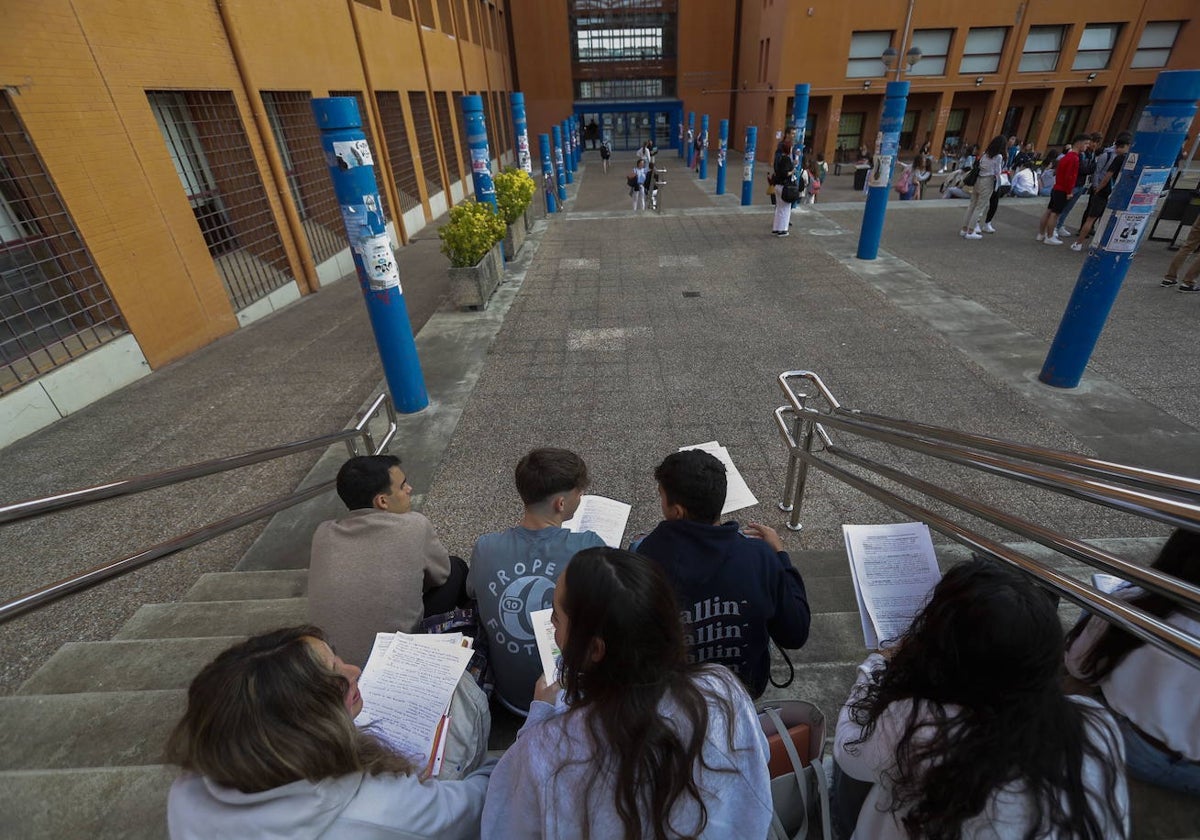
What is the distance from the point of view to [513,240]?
1072 centimetres

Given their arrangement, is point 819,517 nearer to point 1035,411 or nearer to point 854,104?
point 1035,411

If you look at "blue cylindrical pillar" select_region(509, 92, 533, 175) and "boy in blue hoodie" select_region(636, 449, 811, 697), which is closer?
"boy in blue hoodie" select_region(636, 449, 811, 697)

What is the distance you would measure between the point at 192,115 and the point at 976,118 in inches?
1067

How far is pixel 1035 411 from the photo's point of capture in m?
4.99

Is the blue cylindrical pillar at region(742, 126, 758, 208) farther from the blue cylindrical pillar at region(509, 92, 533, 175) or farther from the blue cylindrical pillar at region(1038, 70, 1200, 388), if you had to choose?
the blue cylindrical pillar at region(1038, 70, 1200, 388)

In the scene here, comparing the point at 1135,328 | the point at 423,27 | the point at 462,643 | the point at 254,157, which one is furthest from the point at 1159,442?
the point at 423,27

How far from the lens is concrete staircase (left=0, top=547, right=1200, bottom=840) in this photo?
5.28 feet

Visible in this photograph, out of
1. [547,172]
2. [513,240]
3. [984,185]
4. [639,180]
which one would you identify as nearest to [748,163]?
[639,180]

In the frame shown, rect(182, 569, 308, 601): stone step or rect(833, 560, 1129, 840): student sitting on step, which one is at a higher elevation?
rect(833, 560, 1129, 840): student sitting on step

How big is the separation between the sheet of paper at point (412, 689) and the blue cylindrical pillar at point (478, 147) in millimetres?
8025

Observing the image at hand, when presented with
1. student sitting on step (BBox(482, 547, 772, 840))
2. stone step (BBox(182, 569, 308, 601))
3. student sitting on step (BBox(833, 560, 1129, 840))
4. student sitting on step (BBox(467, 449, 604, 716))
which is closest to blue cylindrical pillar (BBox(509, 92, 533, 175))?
stone step (BBox(182, 569, 308, 601))

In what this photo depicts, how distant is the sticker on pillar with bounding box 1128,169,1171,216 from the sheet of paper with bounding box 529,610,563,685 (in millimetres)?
5703

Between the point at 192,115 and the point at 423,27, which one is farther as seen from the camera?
the point at 423,27

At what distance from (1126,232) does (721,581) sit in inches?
208
